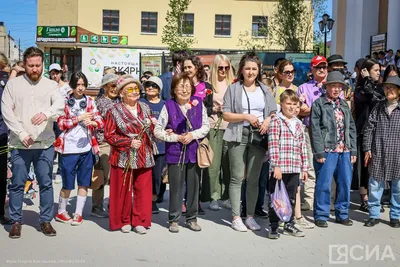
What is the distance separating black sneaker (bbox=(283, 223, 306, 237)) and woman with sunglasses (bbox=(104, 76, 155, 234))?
1740 mm

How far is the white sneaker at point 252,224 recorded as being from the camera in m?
6.48

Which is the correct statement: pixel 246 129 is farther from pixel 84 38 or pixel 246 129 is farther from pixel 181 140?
pixel 84 38

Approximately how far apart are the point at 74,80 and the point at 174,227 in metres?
2.38

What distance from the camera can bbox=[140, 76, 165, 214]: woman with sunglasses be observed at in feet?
23.7

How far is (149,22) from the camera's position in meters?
51.7

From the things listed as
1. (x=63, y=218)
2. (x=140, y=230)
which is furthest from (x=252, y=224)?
(x=63, y=218)

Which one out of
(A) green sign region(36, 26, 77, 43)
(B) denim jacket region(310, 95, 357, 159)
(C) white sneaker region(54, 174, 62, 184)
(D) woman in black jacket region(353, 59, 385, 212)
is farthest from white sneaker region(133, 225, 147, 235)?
(A) green sign region(36, 26, 77, 43)

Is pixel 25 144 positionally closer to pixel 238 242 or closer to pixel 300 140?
pixel 238 242

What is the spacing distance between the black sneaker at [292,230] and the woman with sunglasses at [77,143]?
8.73 ft

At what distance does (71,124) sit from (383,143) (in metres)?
4.16

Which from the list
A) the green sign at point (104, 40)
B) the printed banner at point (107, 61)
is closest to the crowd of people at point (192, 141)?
the printed banner at point (107, 61)

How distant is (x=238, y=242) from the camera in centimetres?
594

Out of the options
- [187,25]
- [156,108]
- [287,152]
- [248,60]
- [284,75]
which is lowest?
[287,152]

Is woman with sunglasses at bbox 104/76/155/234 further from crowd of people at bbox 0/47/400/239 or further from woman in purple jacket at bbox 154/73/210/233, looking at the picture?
woman in purple jacket at bbox 154/73/210/233
